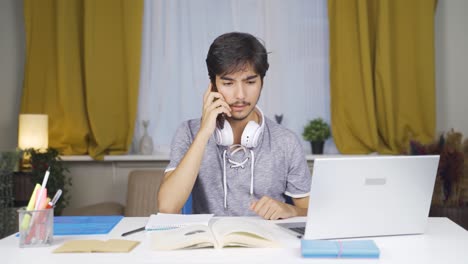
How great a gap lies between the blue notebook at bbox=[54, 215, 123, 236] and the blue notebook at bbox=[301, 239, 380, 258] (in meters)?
0.64

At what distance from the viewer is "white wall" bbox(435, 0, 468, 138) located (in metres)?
3.98

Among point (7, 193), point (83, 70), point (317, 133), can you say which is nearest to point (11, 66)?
point (83, 70)

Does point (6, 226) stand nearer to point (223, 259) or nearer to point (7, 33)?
point (7, 33)

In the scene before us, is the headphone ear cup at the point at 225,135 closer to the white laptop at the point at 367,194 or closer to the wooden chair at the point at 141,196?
the white laptop at the point at 367,194

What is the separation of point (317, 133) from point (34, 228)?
2.61 meters

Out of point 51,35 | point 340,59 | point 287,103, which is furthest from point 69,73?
point 340,59

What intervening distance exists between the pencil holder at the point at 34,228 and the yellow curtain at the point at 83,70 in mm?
2355

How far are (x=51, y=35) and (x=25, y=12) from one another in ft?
0.69

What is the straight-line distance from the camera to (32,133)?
361cm

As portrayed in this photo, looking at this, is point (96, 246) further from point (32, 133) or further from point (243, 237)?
point (32, 133)

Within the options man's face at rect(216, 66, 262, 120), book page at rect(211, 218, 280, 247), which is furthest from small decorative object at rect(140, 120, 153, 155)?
book page at rect(211, 218, 280, 247)

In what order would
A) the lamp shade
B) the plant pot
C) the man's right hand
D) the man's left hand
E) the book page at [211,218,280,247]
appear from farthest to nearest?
the plant pot < the lamp shade < the man's right hand < the man's left hand < the book page at [211,218,280,247]

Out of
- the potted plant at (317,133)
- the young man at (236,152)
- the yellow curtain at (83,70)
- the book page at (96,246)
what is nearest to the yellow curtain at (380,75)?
the potted plant at (317,133)

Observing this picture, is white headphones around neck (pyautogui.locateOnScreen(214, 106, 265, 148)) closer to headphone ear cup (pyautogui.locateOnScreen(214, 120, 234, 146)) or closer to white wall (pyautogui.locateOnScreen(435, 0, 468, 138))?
headphone ear cup (pyautogui.locateOnScreen(214, 120, 234, 146))
